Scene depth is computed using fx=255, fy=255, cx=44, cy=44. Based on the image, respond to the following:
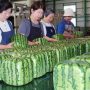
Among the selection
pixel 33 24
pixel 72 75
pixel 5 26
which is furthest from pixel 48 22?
pixel 72 75

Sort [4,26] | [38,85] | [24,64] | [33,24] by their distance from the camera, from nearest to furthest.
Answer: [38,85] → [24,64] → [4,26] → [33,24]

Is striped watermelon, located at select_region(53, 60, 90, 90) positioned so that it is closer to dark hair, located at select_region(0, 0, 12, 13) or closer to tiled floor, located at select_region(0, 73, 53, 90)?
tiled floor, located at select_region(0, 73, 53, 90)

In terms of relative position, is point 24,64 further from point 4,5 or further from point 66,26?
point 66,26

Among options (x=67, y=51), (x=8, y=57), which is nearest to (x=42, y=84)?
(x=8, y=57)

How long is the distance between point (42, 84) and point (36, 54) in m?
0.51

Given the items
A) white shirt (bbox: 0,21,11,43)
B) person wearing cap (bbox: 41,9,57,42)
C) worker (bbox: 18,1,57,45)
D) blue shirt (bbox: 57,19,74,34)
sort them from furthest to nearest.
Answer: blue shirt (bbox: 57,19,74,34)
person wearing cap (bbox: 41,9,57,42)
worker (bbox: 18,1,57,45)
white shirt (bbox: 0,21,11,43)

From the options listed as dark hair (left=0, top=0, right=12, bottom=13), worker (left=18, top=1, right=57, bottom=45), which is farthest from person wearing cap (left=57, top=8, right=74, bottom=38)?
dark hair (left=0, top=0, right=12, bottom=13)

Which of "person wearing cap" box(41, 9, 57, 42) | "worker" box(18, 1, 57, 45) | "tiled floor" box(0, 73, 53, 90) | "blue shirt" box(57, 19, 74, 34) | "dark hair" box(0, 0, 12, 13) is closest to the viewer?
"tiled floor" box(0, 73, 53, 90)

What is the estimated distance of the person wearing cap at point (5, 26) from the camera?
3770mm

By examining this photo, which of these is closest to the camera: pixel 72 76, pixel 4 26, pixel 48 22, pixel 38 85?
pixel 72 76

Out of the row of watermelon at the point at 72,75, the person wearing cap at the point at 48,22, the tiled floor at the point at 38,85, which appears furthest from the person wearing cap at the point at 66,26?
the row of watermelon at the point at 72,75

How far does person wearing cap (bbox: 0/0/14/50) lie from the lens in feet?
12.4

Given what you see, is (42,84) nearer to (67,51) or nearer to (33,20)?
(67,51)

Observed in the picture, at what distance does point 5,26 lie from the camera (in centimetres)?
432
